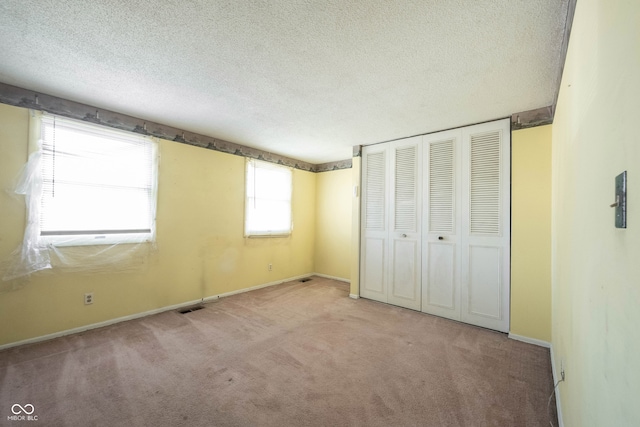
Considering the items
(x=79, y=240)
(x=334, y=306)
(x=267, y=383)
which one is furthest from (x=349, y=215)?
(x=79, y=240)

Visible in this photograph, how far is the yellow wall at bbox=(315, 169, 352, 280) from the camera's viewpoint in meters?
5.20

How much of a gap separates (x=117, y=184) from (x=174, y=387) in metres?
2.36

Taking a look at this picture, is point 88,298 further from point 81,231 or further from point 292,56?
point 292,56

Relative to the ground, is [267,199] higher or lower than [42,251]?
higher

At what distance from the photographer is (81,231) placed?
2811 millimetres

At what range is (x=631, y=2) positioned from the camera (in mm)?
620

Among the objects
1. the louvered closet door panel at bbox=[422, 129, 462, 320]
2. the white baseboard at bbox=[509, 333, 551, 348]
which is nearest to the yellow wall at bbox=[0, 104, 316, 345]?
the louvered closet door panel at bbox=[422, 129, 462, 320]

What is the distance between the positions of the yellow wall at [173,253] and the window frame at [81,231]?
83mm

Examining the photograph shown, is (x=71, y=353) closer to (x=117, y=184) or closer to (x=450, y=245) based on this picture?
(x=117, y=184)

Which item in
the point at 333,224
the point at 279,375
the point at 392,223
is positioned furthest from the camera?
the point at 333,224

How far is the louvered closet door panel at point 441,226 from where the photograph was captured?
3307mm

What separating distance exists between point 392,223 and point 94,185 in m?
3.75

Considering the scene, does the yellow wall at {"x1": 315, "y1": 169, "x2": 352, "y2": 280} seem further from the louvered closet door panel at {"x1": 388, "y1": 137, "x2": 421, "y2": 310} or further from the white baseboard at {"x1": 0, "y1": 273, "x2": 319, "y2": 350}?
the white baseboard at {"x1": 0, "y1": 273, "x2": 319, "y2": 350}

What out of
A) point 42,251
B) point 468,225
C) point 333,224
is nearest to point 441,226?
point 468,225
